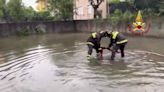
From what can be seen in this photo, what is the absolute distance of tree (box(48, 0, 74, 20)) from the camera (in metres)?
36.4

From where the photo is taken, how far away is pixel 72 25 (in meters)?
37.6

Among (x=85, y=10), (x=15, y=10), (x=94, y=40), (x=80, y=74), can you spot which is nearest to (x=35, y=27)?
(x=15, y=10)

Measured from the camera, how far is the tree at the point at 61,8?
3641 centimetres

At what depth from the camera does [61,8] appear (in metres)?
36.7

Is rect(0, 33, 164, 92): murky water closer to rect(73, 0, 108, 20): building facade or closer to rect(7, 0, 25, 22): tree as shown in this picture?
rect(7, 0, 25, 22): tree

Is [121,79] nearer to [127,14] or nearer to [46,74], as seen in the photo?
[46,74]

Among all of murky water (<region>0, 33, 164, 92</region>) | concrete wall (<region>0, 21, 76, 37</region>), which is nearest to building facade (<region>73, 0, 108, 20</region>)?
concrete wall (<region>0, 21, 76, 37</region>)

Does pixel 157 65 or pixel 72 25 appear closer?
pixel 157 65

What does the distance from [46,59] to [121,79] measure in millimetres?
5558

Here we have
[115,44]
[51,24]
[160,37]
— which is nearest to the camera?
[115,44]

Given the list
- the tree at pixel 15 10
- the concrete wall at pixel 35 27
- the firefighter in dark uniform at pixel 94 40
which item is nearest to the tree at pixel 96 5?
the concrete wall at pixel 35 27

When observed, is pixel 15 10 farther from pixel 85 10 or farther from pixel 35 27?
pixel 85 10

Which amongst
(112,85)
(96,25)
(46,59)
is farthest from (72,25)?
(112,85)

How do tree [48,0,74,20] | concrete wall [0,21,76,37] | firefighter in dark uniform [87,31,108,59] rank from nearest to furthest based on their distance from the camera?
firefighter in dark uniform [87,31,108,59] → concrete wall [0,21,76,37] → tree [48,0,74,20]
